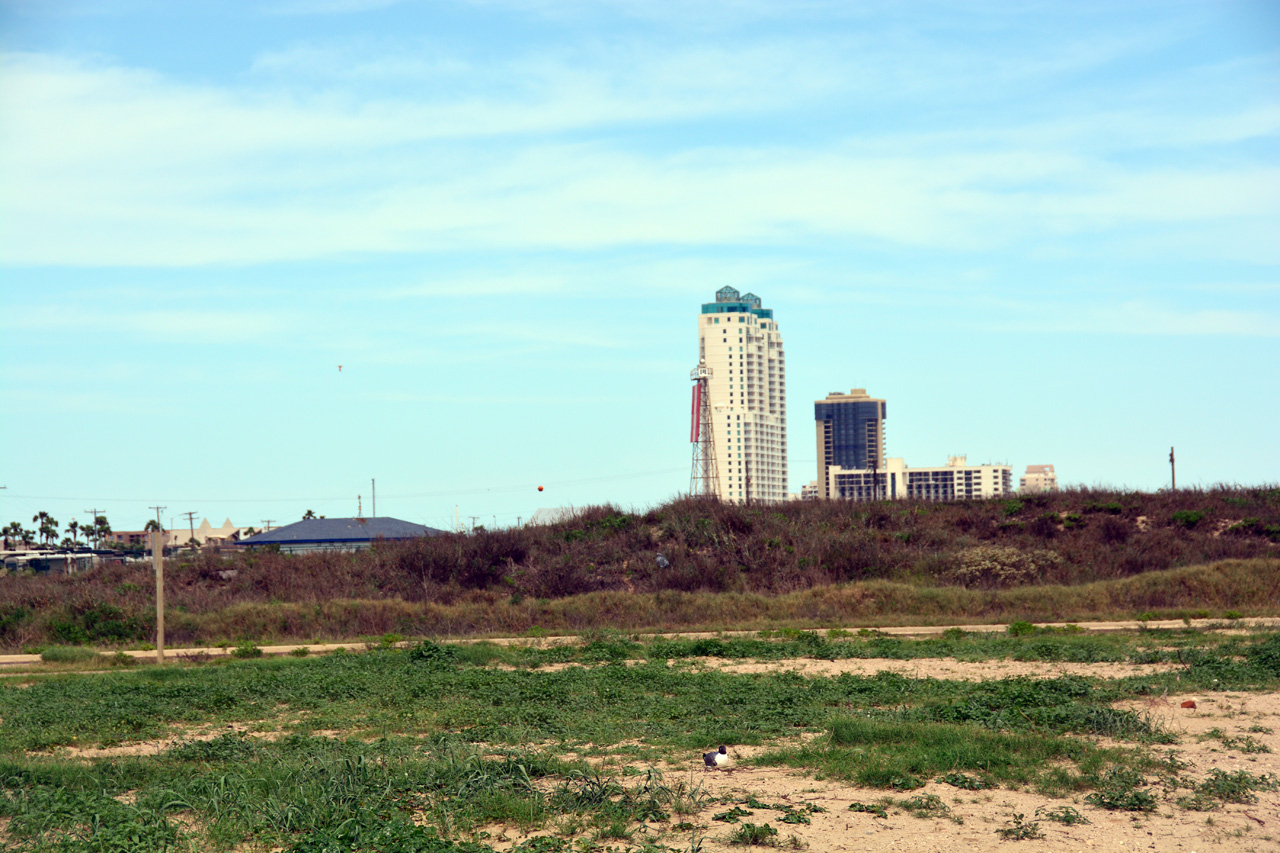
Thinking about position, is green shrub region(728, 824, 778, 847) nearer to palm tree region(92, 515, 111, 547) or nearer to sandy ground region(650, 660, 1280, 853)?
sandy ground region(650, 660, 1280, 853)

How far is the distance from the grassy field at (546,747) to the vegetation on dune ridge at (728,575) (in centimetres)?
1082

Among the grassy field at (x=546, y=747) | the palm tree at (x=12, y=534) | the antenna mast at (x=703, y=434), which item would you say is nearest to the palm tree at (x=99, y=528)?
the palm tree at (x=12, y=534)

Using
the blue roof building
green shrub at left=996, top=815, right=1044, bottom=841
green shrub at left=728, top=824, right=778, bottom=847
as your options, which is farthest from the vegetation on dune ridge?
the blue roof building

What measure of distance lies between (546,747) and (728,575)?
2758cm

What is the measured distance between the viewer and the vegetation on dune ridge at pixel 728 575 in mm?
32312

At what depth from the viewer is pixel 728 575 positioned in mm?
40156

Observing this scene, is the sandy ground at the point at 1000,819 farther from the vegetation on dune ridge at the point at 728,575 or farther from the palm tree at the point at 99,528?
the palm tree at the point at 99,528

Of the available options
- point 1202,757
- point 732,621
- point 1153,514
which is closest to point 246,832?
point 1202,757

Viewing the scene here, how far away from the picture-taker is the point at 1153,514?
44469 millimetres

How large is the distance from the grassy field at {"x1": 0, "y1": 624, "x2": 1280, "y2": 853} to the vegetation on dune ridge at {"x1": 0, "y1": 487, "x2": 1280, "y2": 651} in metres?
10.8

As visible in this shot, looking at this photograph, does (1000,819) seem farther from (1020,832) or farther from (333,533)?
(333,533)

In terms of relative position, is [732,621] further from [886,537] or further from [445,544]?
[445,544]

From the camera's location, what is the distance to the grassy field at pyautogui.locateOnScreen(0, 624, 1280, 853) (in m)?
9.28

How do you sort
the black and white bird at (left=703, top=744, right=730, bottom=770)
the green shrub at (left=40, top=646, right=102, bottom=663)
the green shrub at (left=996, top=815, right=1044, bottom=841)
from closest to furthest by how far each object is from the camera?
the green shrub at (left=996, top=815, right=1044, bottom=841), the black and white bird at (left=703, top=744, right=730, bottom=770), the green shrub at (left=40, top=646, right=102, bottom=663)
